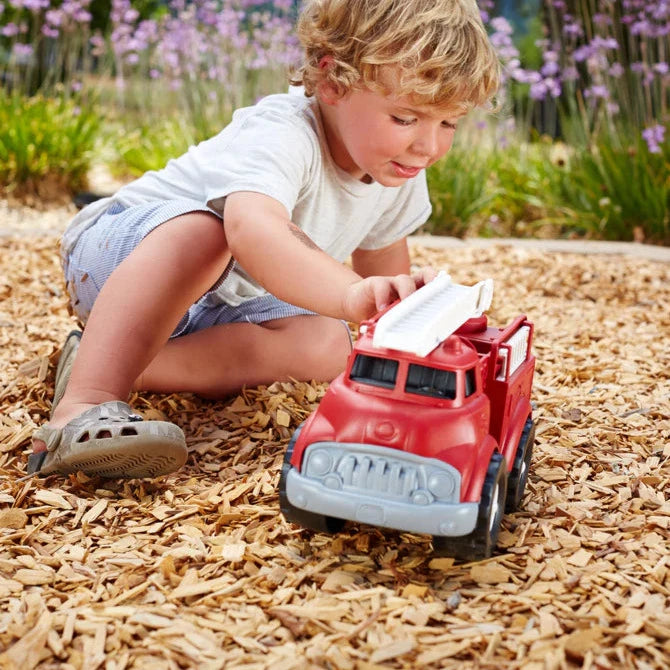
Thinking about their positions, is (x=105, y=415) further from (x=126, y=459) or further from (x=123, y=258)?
(x=123, y=258)

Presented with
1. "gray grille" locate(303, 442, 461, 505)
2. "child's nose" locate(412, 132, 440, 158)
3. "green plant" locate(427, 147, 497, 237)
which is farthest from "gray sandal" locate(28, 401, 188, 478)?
"green plant" locate(427, 147, 497, 237)

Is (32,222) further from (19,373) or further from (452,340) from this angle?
(452,340)

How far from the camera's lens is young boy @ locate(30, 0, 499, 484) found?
6.14 ft

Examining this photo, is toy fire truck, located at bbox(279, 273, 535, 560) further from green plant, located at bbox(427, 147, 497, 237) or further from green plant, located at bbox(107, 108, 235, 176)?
green plant, located at bbox(107, 108, 235, 176)

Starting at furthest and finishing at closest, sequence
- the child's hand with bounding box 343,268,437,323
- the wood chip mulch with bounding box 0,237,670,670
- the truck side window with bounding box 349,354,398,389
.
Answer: the child's hand with bounding box 343,268,437,323
the truck side window with bounding box 349,354,398,389
the wood chip mulch with bounding box 0,237,670,670

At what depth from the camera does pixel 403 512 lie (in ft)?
4.63

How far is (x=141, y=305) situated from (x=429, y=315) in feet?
2.76

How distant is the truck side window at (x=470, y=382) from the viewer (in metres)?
1.49

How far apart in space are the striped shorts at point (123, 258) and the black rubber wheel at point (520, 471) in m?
0.86

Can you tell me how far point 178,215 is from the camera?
220 centimetres

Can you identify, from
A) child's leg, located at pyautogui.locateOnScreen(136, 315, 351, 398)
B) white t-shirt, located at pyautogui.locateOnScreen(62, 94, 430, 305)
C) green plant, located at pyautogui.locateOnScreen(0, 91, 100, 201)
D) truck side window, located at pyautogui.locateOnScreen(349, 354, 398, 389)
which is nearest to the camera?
truck side window, located at pyautogui.locateOnScreen(349, 354, 398, 389)

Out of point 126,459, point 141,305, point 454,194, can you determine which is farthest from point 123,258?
point 454,194

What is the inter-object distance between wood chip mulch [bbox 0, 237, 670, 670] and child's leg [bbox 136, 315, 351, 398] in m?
0.06

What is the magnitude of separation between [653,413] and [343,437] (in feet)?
4.03
